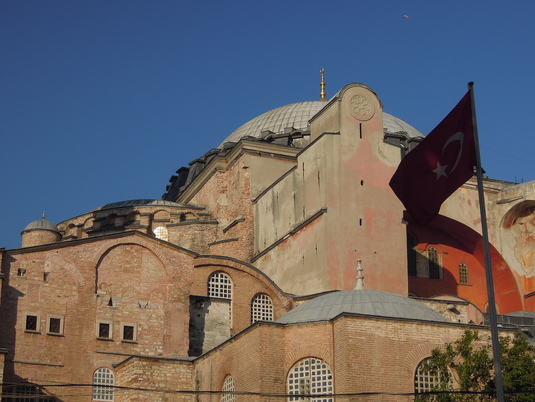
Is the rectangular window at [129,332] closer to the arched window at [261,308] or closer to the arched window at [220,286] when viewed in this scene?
the arched window at [220,286]

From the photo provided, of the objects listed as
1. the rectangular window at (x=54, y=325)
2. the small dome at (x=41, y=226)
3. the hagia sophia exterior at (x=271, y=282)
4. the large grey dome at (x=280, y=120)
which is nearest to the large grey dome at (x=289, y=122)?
the large grey dome at (x=280, y=120)

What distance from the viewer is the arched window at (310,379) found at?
28391 mm

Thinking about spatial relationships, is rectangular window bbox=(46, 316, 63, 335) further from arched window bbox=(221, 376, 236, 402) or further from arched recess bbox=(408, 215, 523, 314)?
arched recess bbox=(408, 215, 523, 314)

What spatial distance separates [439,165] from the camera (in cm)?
2086

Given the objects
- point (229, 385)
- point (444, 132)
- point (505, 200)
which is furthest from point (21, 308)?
point (505, 200)

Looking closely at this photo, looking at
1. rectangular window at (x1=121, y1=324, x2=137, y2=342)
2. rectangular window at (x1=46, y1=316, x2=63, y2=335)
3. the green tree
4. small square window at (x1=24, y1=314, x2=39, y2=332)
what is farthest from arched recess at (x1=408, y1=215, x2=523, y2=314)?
the green tree

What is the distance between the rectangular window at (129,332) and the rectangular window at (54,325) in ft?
7.00

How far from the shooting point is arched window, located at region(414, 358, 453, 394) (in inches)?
1118

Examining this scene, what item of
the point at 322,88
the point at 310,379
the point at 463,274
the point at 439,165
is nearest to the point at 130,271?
the point at 310,379

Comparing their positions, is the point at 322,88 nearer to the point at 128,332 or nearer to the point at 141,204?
the point at 141,204

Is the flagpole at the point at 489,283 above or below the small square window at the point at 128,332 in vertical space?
below

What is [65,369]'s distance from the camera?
34.6m

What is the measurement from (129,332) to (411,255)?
1612cm

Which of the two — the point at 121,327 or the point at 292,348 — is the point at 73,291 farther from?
the point at 292,348
